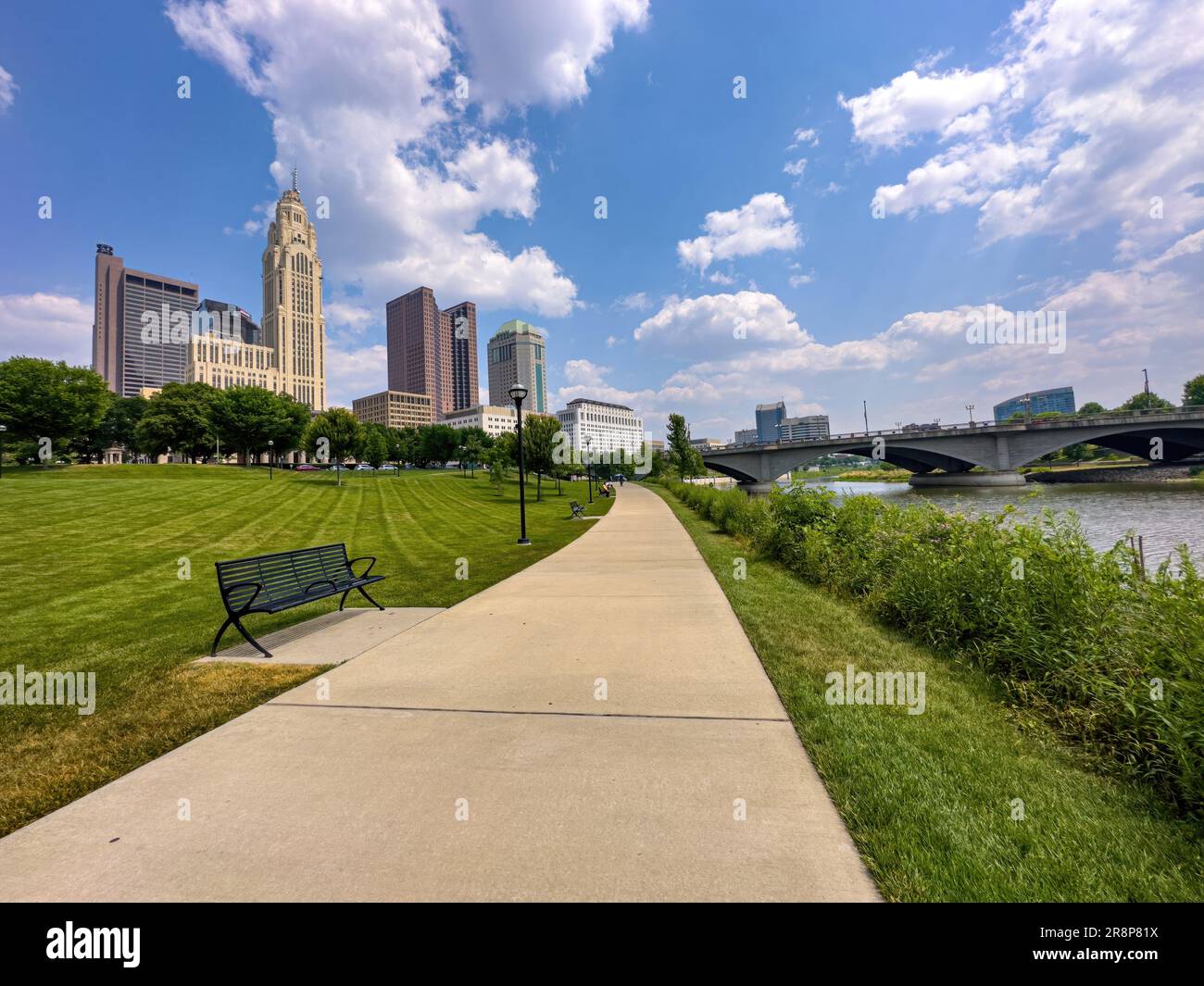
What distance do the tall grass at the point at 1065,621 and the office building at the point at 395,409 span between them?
167 meters

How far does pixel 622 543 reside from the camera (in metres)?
13.6

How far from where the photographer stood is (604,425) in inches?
6545

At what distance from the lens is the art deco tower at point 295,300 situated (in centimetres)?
14650

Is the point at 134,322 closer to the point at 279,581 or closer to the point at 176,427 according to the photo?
the point at 176,427

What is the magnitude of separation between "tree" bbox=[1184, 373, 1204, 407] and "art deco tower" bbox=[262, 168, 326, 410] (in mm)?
192595

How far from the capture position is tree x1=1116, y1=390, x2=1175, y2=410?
84.2 meters

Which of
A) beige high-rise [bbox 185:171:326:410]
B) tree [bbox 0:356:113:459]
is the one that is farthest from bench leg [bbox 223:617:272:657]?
beige high-rise [bbox 185:171:326:410]

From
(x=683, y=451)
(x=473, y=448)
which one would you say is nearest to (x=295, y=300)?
(x=473, y=448)

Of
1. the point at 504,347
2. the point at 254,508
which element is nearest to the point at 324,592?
the point at 254,508

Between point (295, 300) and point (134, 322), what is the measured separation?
280 feet

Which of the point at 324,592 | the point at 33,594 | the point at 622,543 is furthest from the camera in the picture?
the point at 622,543

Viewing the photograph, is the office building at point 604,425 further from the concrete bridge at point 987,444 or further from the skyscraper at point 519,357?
the concrete bridge at point 987,444

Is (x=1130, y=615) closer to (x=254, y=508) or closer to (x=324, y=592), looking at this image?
(x=324, y=592)
